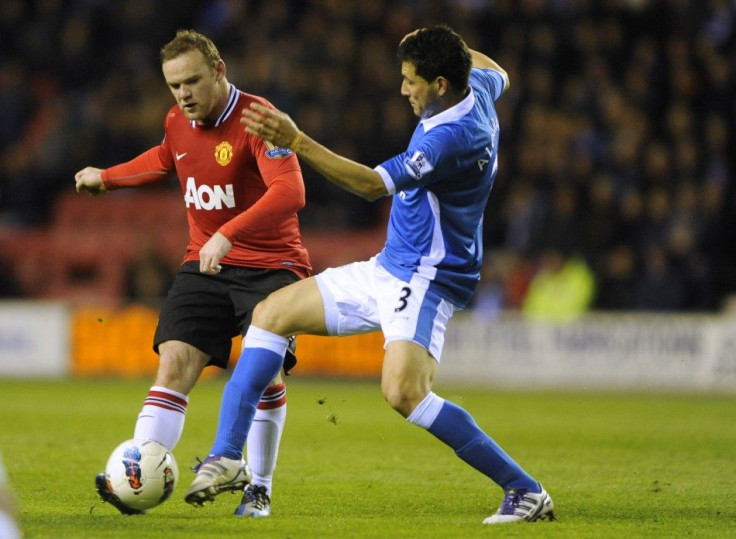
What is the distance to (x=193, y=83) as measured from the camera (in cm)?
600

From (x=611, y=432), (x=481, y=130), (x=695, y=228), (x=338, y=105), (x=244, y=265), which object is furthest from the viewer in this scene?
(x=338, y=105)

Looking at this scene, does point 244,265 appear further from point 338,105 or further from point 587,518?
point 338,105

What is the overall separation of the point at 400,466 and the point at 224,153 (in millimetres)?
2916

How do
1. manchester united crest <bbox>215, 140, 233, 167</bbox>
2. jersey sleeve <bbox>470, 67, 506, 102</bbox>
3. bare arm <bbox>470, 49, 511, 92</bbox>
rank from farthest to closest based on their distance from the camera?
bare arm <bbox>470, 49, 511, 92</bbox> → jersey sleeve <bbox>470, 67, 506, 102</bbox> → manchester united crest <bbox>215, 140, 233, 167</bbox>

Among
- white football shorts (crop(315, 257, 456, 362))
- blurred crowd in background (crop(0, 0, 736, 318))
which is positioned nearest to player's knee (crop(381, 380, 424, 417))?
white football shorts (crop(315, 257, 456, 362))

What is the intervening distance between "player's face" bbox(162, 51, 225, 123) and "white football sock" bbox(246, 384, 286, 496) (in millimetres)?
1359

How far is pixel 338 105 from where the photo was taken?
16969mm

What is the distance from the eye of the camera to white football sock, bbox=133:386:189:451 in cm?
591

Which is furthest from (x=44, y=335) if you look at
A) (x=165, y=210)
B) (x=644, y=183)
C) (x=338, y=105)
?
(x=644, y=183)

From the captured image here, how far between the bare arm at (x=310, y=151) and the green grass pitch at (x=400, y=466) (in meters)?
1.43

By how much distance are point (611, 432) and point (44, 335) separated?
7.98 meters

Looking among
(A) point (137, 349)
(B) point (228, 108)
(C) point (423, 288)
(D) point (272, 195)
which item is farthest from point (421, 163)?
(A) point (137, 349)

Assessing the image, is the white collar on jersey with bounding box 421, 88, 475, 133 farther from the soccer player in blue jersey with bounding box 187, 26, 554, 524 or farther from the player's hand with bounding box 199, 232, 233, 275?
the player's hand with bounding box 199, 232, 233, 275

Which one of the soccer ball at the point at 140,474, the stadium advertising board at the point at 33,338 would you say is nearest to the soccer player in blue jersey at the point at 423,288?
the soccer ball at the point at 140,474
